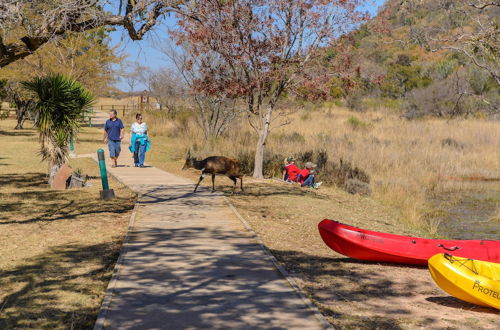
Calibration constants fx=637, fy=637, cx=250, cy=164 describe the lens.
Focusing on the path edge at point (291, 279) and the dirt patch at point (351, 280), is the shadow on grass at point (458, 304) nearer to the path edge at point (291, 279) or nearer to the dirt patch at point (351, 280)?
the dirt patch at point (351, 280)

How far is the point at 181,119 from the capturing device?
3722 centimetres

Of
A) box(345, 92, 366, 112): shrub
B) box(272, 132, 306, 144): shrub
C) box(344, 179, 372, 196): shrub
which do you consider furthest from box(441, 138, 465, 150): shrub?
box(345, 92, 366, 112): shrub

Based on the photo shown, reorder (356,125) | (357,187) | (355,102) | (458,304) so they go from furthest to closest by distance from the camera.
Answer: (355,102), (356,125), (357,187), (458,304)

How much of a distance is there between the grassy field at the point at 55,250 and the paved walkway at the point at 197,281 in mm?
297

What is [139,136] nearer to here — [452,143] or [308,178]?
[308,178]

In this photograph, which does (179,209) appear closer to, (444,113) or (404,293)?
(404,293)

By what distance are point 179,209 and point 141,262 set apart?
13.4 ft

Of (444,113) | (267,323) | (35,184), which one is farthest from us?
(444,113)

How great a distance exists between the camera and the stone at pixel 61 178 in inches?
597

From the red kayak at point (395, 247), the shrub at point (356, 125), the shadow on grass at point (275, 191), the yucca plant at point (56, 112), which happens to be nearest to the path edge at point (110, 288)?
the red kayak at point (395, 247)

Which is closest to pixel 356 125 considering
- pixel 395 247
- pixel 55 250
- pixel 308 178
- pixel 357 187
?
pixel 357 187

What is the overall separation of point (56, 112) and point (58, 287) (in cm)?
975

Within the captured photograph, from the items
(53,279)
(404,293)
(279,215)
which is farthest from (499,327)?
(279,215)

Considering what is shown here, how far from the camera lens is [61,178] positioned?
15188 mm
